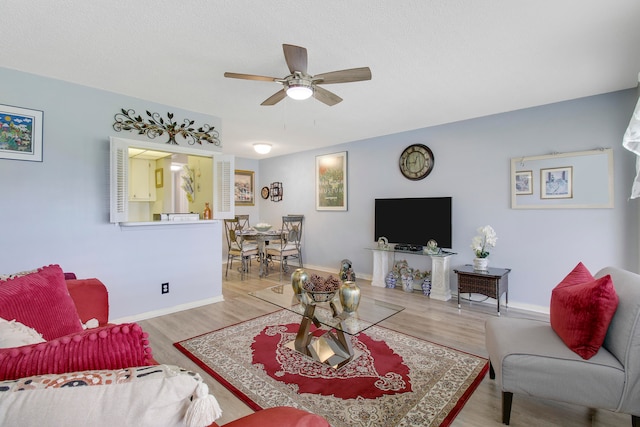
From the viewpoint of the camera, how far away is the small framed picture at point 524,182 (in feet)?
12.0

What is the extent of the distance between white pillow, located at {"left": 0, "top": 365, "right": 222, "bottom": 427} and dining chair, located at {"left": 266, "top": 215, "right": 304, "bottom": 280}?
16.0 feet

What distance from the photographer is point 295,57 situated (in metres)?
2.07

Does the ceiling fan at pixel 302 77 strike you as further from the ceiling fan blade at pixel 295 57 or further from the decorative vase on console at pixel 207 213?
the decorative vase on console at pixel 207 213

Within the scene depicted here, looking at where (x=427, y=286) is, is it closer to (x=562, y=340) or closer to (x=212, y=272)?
(x=562, y=340)

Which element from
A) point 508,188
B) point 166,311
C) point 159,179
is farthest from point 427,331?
point 159,179

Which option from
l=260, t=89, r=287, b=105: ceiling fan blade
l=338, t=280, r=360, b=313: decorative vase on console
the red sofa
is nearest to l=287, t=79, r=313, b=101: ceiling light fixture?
l=260, t=89, r=287, b=105: ceiling fan blade

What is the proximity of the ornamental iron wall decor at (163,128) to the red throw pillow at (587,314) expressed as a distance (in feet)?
12.7

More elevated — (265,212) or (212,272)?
(265,212)

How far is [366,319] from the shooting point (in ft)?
7.82

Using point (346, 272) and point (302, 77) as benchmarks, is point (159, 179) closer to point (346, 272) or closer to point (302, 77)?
point (302, 77)

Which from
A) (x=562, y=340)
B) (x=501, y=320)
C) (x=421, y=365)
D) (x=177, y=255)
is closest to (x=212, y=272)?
(x=177, y=255)

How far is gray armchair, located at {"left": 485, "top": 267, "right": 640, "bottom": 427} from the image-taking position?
152cm

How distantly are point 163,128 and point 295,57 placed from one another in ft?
7.31

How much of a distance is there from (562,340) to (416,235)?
2.80 meters
